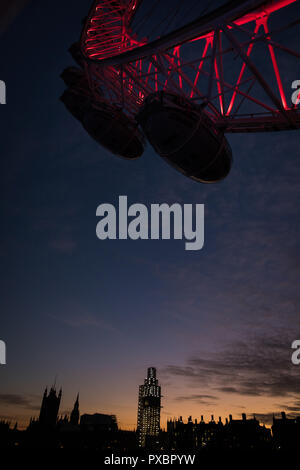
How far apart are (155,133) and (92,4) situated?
33.0 ft

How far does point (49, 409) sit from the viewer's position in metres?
121

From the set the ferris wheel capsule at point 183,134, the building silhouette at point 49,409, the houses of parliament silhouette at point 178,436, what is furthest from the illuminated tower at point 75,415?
the ferris wheel capsule at point 183,134

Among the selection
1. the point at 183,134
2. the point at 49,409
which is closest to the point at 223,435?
the point at 49,409

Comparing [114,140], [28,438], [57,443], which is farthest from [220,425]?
[114,140]

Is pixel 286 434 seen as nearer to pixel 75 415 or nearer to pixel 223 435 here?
pixel 223 435

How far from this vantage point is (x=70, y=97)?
22.9 m

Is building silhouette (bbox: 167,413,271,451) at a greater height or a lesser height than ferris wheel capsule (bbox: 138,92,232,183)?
lesser

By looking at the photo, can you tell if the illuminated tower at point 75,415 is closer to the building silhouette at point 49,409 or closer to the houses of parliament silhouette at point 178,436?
the houses of parliament silhouette at point 178,436

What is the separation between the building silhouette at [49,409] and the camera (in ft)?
373

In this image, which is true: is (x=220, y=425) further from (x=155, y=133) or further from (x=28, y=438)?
(x=155, y=133)

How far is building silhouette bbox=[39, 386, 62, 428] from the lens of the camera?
11369 cm

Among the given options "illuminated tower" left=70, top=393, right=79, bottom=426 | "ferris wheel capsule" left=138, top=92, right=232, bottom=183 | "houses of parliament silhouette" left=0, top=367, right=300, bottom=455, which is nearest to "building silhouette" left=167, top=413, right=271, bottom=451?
"houses of parliament silhouette" left=0, top=367, right=300, bottom=455

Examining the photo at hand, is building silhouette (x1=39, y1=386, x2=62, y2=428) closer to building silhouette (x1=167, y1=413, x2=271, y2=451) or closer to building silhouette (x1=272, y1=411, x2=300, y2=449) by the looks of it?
building silhouette (x1=167, y1=413, x2=271, y2=451)

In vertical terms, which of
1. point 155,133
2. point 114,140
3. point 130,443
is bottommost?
point 130,443
